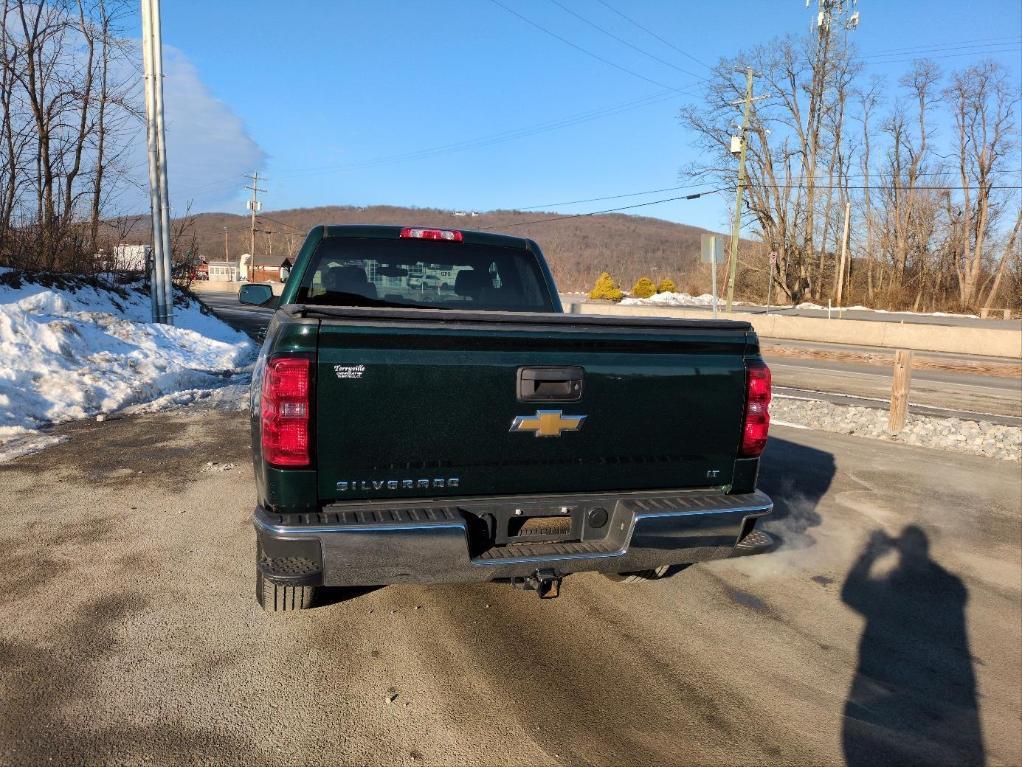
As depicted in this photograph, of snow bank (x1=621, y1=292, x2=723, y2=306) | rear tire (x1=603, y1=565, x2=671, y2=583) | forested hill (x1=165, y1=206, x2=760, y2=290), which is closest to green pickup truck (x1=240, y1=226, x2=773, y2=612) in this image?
rear tire (x1=603, y1=565, x2=671, y2=583)

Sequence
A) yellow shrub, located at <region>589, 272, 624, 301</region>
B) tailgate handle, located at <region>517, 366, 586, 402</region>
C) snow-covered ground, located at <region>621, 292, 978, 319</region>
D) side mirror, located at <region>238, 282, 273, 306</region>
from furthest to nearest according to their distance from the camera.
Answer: yellow shrub, located at <region>589, 272, 624, 301</region>
snow-covered ground, located at <region>621, 292, 978, 319</region>
side mirror, located at <region>238, 282, 273, 306</region>
tailgate handle, located at <region>517, 366, 586, 402</region>

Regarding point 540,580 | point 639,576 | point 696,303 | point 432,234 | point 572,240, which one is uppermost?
point 572,240

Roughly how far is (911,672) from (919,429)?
621cm

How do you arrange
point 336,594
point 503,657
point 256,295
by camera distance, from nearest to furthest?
point 503,657 → point 336,594 → point 256,295

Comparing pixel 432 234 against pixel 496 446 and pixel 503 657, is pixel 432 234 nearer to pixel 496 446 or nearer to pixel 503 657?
pixel 496 446

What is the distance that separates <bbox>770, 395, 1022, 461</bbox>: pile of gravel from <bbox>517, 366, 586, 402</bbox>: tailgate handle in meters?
6.83

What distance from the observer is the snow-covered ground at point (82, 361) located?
26.0 ft

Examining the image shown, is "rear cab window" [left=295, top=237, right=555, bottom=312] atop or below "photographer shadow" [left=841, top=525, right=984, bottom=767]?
atop

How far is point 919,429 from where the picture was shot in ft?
28.1

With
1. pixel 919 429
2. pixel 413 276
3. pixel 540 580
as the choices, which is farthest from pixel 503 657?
pixel 919 429

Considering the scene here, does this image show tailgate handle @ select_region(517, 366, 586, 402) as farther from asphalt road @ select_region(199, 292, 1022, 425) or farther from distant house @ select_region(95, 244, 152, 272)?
distant house @ select_region(95, 244, 152, 272)

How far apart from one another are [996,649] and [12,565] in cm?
545

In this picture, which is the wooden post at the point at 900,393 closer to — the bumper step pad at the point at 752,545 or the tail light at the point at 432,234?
the bumper step pad at the point at 752,545

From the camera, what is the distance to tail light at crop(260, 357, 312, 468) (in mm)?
2672
